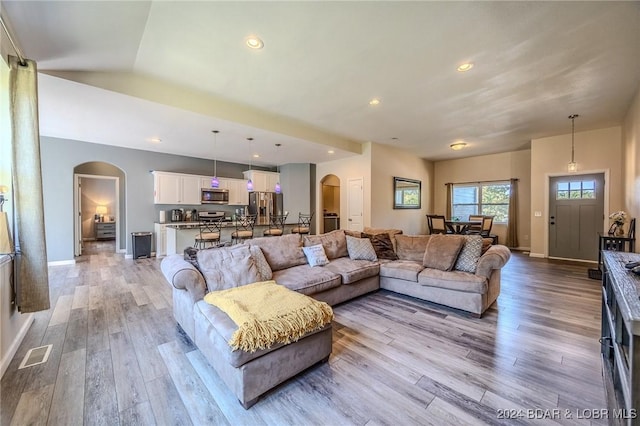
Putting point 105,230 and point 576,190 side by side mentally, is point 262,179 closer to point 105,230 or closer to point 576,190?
point 105,230

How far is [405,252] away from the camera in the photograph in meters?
4.16

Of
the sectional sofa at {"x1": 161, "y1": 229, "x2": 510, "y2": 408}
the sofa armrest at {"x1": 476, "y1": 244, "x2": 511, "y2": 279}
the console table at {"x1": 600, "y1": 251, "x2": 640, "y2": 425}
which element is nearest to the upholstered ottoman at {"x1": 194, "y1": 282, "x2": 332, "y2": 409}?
the sectional sofa at {"x1": 161, "y1": 229, "x2": 510, "y2": 408}

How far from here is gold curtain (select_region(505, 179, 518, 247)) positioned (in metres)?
7.57

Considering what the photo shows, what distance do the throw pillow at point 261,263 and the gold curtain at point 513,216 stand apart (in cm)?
780

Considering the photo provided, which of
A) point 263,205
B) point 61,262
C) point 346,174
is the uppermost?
point 346,174

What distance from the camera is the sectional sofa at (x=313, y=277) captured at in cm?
180

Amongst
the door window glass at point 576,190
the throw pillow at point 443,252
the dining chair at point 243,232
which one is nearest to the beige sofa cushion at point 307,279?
the throw pillow at point 443,252

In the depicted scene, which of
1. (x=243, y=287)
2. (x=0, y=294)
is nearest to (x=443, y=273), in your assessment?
(x=243, y=287)

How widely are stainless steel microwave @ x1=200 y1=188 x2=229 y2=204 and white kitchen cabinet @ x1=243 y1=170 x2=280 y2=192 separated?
90 cm

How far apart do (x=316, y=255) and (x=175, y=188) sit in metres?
5.43

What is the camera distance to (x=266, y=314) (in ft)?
6.20

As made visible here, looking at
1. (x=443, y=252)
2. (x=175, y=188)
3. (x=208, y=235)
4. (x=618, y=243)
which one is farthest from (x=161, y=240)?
(x=618, y=243)

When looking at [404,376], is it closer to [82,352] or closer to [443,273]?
[443,273]

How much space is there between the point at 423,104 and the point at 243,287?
3.94 metres
